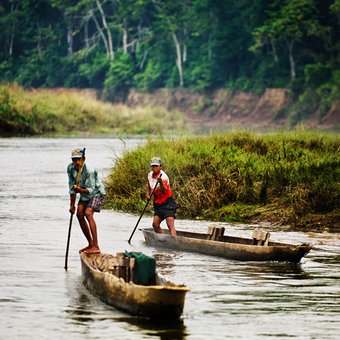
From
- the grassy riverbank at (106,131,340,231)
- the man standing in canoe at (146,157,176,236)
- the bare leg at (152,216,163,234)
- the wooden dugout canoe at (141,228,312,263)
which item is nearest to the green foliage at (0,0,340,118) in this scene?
the grassy riverbank at (106,131,340,231)

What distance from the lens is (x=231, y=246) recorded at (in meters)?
19.8

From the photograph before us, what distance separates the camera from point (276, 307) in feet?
51.8

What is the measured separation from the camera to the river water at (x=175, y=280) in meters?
14.3

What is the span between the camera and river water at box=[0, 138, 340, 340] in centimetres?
1427

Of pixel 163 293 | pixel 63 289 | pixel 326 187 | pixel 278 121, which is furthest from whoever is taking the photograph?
pixel 278 121

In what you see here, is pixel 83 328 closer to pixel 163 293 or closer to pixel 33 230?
pixel 163 293

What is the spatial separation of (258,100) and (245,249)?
66263mm

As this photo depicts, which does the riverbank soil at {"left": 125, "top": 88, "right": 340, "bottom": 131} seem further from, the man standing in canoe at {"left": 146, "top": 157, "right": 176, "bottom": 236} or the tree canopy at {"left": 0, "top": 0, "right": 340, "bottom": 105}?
the man standing in canoe at {"left": 146, "top": 157, "right": 176, "bottom": 236}

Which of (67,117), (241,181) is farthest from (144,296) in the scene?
(67,117)

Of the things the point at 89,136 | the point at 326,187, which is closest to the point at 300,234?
the point at 326,187

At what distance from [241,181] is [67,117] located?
4480 centimetres

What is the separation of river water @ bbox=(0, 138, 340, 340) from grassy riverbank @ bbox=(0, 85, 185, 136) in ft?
117

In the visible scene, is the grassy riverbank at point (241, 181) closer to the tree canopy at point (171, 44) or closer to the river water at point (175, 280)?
the river water at point (175, 280)

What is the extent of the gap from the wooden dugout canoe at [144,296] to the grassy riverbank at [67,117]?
46.4m
